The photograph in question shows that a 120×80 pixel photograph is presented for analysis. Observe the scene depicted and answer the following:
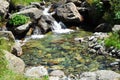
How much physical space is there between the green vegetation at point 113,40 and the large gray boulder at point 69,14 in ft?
19.9

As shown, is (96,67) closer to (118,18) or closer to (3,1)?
(118,18)

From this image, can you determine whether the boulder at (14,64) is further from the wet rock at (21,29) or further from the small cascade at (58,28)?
the small cascade at (58,28)

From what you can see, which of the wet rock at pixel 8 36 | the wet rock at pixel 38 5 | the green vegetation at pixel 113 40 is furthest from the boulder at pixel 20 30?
the green vegetation at pixel 113 40

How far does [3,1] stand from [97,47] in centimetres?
973

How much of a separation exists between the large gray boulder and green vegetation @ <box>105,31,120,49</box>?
6069 millimetres

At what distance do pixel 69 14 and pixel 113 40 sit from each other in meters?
7.14

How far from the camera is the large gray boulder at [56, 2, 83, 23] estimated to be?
25.9 m

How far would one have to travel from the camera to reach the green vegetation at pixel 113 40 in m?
19.2

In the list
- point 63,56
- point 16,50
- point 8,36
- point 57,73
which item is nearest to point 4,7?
point 8,36

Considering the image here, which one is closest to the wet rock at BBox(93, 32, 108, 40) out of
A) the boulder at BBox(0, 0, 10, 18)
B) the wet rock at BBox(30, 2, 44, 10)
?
the wet rock at BBox(30, 2, 44, 10)

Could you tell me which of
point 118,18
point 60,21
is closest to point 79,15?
point 60,21

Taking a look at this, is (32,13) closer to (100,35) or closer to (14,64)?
(100,35)

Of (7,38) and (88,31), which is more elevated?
(7,38)

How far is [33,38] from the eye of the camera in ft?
75.9
